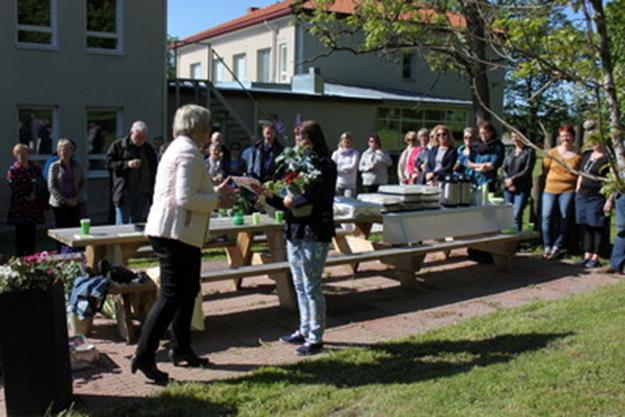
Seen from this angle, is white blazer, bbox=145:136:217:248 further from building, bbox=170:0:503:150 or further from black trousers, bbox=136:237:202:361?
building, bbox=170:0:503:150

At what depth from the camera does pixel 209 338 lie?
247 inches

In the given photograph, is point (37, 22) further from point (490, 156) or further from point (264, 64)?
point (264, 64)

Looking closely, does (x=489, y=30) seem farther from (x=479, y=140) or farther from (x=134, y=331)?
(x=479, y=140)

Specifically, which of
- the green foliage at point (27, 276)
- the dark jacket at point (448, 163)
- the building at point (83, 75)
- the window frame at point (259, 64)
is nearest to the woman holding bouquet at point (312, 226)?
the green foliage at point (27, 276)

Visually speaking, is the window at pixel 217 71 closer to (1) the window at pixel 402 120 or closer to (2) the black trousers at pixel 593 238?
(1) the window at pixel 402 120

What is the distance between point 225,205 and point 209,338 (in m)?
1.57

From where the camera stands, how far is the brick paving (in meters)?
5.32

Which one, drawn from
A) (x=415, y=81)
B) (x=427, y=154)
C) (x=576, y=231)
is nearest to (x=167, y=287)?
(x=427, y=154)

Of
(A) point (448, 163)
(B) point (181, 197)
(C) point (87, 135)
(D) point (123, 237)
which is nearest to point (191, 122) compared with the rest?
(B) point (181, 197)

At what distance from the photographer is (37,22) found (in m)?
16.0

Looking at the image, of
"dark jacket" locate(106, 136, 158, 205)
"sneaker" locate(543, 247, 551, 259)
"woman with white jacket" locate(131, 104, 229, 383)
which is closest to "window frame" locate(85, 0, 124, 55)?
"dark jacket" locate(106, 136, 158, 205)

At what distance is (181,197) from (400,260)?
13.0ft

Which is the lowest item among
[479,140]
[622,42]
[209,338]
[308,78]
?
[209,338]

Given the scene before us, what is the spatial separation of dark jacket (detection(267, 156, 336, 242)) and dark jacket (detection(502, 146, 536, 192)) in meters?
5.33
